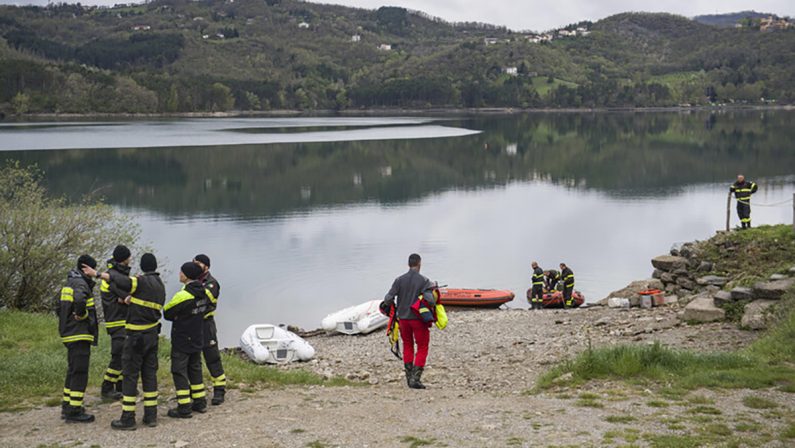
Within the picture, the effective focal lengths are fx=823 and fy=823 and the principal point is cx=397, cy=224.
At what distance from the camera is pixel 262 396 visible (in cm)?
1227

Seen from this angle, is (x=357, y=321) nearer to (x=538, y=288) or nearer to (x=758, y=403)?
(x=538, y=288)

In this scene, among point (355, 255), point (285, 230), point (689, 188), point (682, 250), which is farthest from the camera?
point (689, 188)

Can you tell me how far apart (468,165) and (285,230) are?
127 feet

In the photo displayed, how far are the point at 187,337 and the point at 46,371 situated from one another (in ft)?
12.2

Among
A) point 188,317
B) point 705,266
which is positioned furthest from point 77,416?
point 705,266

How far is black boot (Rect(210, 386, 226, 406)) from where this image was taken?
1161 centimetres

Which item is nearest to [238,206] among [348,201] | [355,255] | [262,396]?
[348,201]

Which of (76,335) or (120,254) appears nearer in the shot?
(120,254)

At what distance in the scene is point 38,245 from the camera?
20547mm

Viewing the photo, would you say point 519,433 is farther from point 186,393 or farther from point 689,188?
point 689,188

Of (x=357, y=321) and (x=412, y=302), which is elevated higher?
(x=412, y=302)

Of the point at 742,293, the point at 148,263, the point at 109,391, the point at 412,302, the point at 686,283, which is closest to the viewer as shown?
the point at 148,263

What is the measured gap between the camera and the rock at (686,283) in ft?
Answer: 75.7

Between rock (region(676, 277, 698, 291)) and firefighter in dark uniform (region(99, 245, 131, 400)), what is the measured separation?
16499mm
